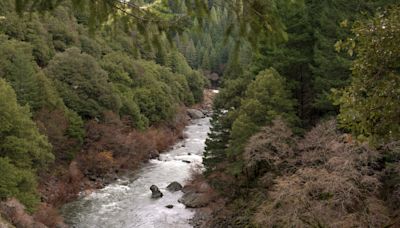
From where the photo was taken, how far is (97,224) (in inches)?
1037

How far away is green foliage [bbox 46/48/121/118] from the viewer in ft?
133

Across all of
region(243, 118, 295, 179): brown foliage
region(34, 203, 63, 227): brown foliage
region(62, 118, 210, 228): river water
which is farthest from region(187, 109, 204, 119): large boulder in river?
region(243, 118, 295, 179): brown foliage

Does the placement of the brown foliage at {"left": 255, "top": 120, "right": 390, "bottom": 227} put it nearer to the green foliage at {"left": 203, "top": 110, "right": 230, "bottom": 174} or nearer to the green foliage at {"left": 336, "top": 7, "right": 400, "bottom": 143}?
the green foliage at {"left": 336, "top": 7, "right": 400, "bottom": 143}

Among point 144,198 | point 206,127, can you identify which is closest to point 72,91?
point 144,198

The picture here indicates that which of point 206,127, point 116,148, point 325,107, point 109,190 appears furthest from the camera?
point 206,127

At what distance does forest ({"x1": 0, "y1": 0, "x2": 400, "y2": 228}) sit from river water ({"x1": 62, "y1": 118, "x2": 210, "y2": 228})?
5.04 feet

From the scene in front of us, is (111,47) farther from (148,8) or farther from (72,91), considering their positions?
(148,8)

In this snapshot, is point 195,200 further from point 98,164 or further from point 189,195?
point 98,164

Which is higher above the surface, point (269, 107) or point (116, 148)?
point (269, 107)

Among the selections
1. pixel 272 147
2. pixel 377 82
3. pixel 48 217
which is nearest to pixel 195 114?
pixel 48 217

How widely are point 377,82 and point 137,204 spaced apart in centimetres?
2380

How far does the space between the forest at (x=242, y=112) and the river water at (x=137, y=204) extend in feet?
5.04

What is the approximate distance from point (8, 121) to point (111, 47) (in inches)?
1473

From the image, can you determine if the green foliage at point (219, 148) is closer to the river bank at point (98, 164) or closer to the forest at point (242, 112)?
the forest at point (242, 112)
